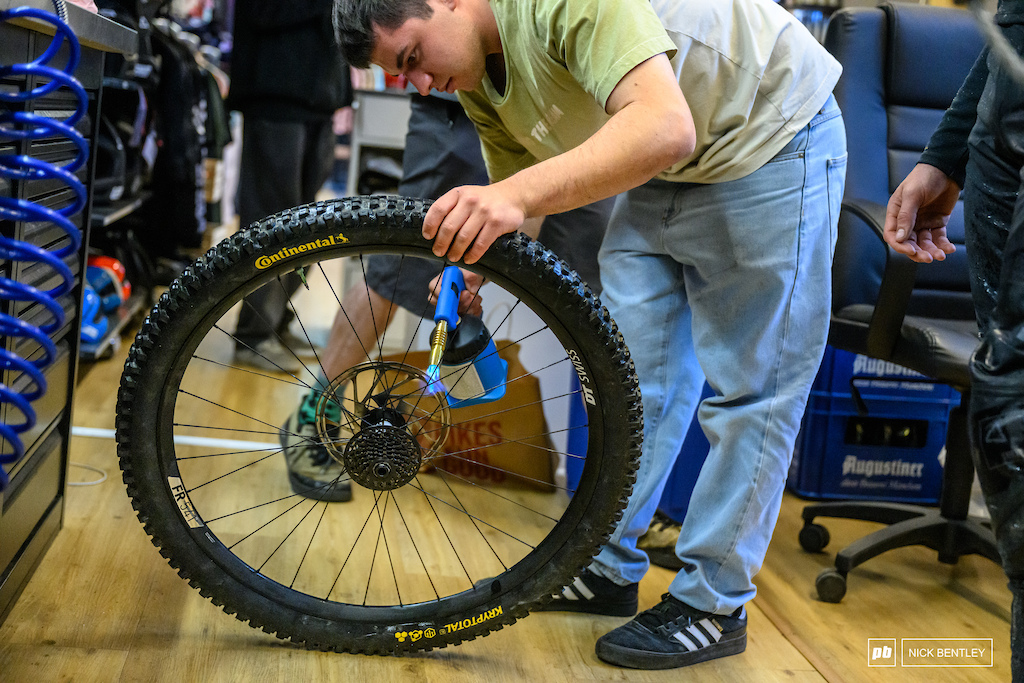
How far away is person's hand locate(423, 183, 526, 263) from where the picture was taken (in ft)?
3.12

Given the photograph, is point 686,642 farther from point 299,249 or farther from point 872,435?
point 872,435

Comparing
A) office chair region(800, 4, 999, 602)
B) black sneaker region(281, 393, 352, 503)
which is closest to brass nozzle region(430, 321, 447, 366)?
black sneaker region(281, 393, 352, 503)

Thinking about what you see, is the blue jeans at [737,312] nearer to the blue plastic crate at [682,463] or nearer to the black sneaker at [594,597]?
the black sneaker at [594,597]

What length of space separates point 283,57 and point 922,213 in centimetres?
192

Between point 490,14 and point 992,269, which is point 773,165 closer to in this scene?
point 992,269

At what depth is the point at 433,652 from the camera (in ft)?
4.02

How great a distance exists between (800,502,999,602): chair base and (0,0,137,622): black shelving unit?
129 centimetres

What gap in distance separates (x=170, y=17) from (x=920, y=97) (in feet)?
9.61

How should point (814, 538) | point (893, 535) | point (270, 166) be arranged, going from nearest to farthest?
point (893, 535), point (814, 538), point (270, 166)

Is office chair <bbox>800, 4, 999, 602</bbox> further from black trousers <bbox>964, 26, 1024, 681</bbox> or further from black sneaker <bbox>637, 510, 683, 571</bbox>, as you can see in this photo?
black trousers <bbox>964, 26, 1024, 681</bbox>

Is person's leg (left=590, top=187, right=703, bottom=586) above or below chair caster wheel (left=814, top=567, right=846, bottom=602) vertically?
above

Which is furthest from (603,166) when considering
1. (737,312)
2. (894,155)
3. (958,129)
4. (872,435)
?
(872,435)

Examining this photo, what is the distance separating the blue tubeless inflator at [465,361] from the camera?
4.01 ft

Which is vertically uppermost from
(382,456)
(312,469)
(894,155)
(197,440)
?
(894,155)
